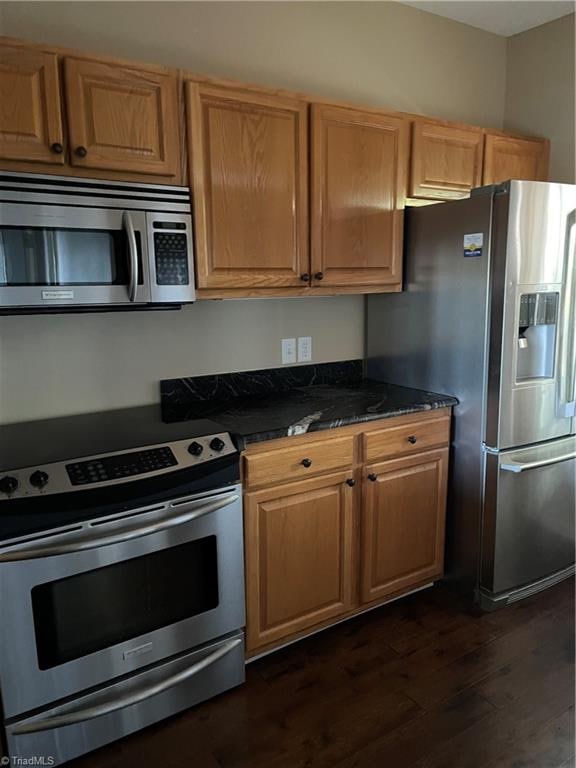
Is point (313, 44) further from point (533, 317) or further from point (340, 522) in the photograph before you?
point (340, 522)

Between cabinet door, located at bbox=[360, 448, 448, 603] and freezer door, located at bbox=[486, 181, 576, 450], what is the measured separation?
320 millimetres

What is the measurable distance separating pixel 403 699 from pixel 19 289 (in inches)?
73.4

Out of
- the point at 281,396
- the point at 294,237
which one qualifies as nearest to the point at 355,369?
the point at 281,396

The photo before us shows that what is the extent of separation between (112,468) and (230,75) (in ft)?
5.56

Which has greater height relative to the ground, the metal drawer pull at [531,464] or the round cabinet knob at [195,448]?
the round cabinet knob at [195,448]

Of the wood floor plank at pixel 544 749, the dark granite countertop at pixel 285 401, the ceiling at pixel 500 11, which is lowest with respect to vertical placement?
the wood floor plank at pixel 544 749

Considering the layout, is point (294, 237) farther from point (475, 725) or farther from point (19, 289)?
point (475, 725)

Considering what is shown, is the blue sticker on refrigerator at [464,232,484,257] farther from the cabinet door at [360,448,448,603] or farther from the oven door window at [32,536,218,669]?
the oven door window at [32,536,218,669]

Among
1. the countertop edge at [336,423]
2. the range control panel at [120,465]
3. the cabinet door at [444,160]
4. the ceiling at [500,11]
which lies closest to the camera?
the range control panel at [120,465]

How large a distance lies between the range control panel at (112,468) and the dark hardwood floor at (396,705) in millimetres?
886

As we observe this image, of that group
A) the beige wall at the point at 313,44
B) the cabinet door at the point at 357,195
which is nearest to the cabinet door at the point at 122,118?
the beige wall at the point at 313,44

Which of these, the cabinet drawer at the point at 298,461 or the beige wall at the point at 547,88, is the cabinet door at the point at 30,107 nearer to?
the cabinet drawer at the point at 298,461

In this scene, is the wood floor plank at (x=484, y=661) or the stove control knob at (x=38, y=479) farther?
the wood floor plank at (x=484, y=661)

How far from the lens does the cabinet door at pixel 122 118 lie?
1715 millimetres
